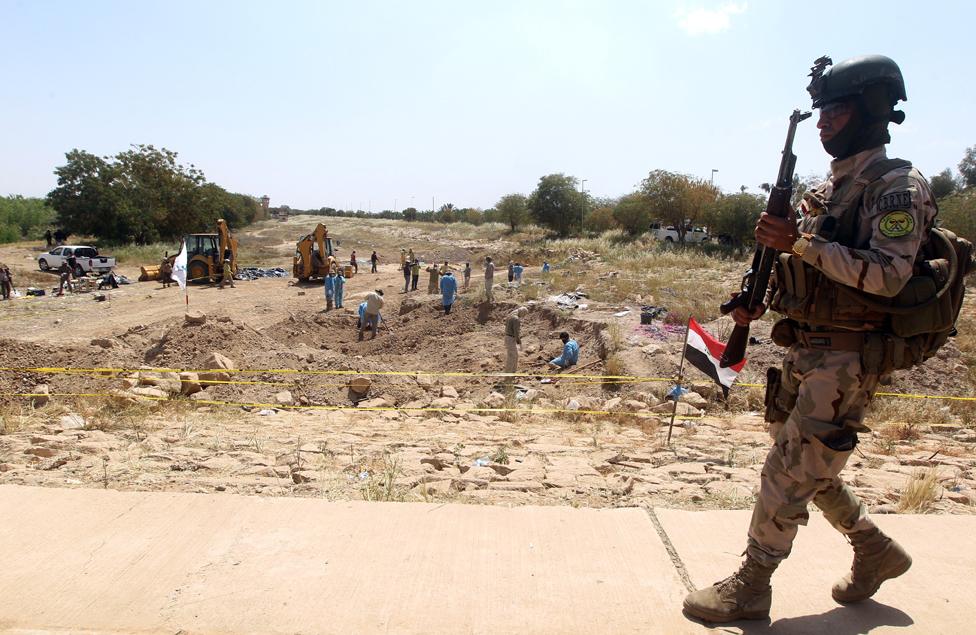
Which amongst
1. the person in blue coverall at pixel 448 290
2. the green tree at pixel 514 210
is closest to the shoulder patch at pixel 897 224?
the person in blue coverall at pixel 448 290

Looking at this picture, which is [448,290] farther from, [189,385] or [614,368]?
[189,385]

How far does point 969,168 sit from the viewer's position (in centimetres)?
4912

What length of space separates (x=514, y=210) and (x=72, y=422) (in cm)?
5265

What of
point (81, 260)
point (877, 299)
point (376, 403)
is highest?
point (877, 299)

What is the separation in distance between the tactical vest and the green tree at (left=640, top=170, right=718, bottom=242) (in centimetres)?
4001

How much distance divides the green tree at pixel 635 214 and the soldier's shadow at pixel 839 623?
140 feet

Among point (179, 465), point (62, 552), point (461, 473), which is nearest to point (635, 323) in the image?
point (461, 473)

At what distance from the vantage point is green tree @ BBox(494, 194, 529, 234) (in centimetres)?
5658

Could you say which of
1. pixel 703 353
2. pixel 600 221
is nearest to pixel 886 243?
pixel 703 353

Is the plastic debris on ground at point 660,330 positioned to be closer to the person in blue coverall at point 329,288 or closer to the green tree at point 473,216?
the person in blue coverall at point 329,288

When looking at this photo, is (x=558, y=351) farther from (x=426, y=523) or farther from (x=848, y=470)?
(x=426, y=523)

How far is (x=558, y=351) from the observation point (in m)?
13.1

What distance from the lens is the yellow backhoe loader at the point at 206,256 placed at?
82.4ft

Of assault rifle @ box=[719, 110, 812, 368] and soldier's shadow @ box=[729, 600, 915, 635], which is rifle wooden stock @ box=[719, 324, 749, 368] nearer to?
assault rifle @ box=[719, 110, 812, 368]
